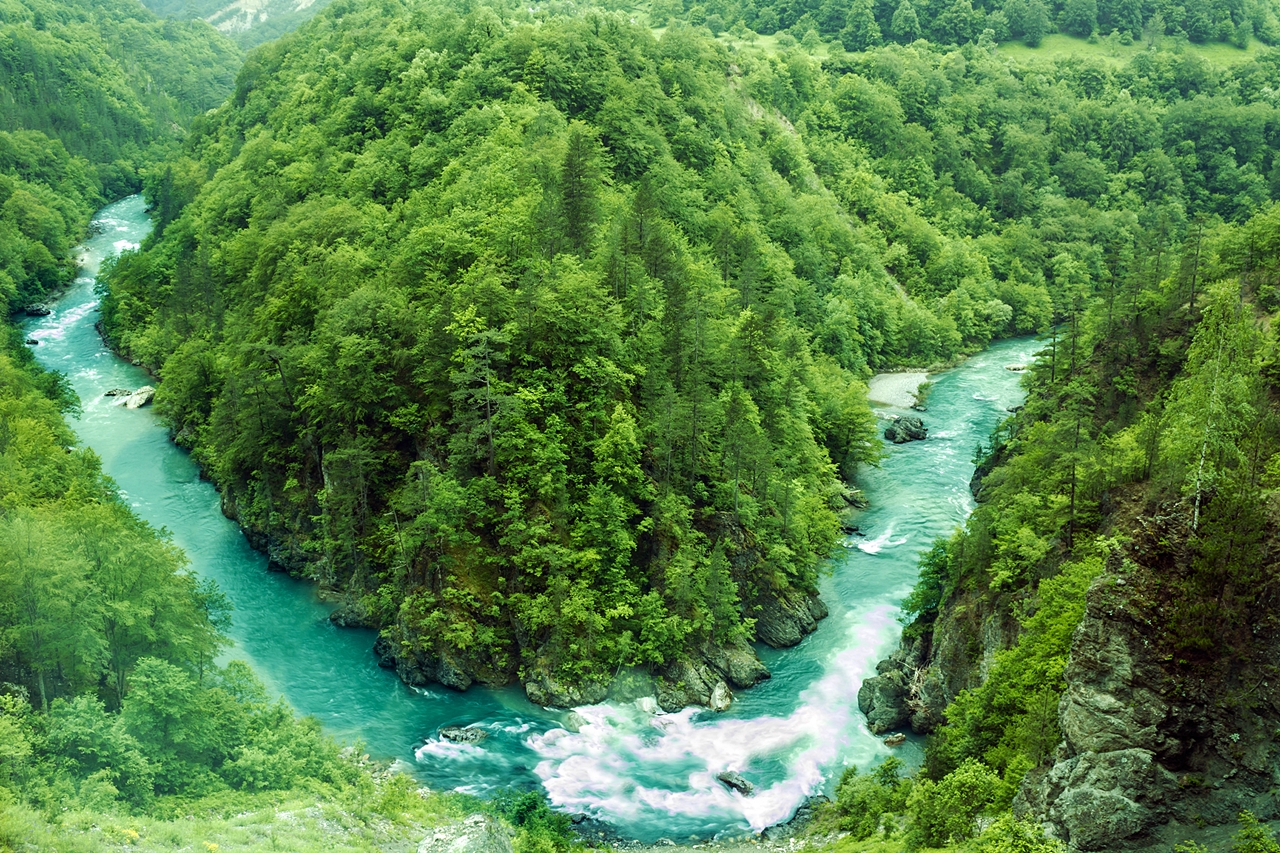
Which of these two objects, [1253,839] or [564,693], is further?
[564,693]

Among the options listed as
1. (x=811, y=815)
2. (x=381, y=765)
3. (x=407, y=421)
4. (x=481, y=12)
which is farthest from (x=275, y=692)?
(x=481, y=12)

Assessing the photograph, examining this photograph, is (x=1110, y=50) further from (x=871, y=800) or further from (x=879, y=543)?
(x=871, y=800)

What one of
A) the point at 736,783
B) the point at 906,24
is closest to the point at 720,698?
the point at 736,783

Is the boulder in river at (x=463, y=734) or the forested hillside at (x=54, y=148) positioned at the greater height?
the forested hillside at (x=54, y=148)

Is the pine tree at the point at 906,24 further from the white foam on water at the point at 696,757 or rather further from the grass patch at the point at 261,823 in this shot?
the grass patch at the point at 261,823

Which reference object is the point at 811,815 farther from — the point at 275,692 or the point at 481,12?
the point at 481,12

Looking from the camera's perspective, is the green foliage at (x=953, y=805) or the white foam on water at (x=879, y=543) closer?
the green foliage at (x=953, y=805)

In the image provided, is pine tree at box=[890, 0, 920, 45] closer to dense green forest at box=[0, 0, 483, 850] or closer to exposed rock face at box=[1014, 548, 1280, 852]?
dense green forest at box=[0, 0, 483, 850]

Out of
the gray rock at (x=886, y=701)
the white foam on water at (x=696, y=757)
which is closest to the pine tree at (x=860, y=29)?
the white foam on water at (x=696, y=757)
